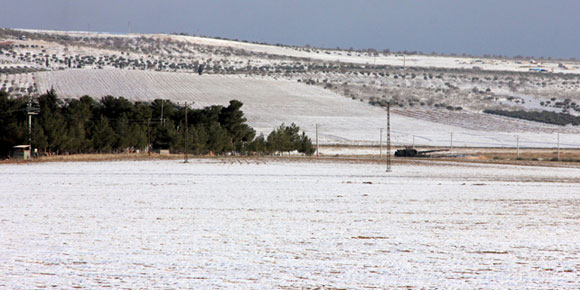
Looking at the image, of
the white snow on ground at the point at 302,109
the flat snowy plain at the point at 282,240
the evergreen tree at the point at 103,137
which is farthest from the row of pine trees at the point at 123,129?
the flat snowy plain at the point at 282,240

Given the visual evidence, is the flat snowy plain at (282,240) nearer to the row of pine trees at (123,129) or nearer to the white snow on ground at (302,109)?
the row of pine trees at (123,129)

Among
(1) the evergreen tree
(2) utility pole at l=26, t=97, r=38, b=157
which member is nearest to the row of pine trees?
(1) the evergreen tree

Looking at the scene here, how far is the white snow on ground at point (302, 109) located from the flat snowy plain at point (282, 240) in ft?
327

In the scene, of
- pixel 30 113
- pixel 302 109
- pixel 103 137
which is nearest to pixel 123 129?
pixel 103 137

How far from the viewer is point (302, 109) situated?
159500 millimetres

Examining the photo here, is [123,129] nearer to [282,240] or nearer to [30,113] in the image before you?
[30,113]

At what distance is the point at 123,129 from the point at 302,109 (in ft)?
230

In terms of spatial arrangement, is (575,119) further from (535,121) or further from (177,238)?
(177,238)

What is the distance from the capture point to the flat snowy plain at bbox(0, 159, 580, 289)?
14.8 metres

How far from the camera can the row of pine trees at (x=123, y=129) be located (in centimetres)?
7825

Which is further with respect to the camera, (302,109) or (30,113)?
(302,109)

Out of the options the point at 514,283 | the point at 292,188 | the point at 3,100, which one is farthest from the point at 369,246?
the point at 3,100

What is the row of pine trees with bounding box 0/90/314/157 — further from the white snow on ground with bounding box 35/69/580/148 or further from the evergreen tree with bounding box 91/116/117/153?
the white snow on ground with bounding box 35/69/580/148

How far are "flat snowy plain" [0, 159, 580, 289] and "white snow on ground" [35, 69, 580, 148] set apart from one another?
99.8 metres
